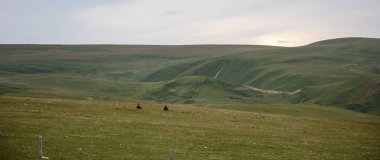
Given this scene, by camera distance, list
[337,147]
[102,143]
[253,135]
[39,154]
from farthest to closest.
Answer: [253,135] → [337,147] → [102,143] → [39,154]

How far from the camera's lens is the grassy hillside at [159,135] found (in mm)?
33250

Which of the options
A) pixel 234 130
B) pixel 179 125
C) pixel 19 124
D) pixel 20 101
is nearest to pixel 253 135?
pixel 234 130

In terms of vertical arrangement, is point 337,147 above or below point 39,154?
below

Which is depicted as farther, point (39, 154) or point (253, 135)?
Answer: point (253, 135)

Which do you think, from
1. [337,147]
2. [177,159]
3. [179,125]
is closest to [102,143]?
[177,159]

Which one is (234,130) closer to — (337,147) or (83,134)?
(337,147)

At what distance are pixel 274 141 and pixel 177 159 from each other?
16.5 meters

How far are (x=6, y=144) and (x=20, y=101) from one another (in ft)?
103

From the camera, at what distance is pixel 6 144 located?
30.8 m

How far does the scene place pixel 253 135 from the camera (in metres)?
49.2

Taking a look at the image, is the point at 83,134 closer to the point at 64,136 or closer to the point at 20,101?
the point at 64,136

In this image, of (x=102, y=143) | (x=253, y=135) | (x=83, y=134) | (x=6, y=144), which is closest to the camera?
(x=6, y=144)

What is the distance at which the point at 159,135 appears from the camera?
142 ft

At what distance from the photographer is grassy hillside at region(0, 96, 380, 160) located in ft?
109
